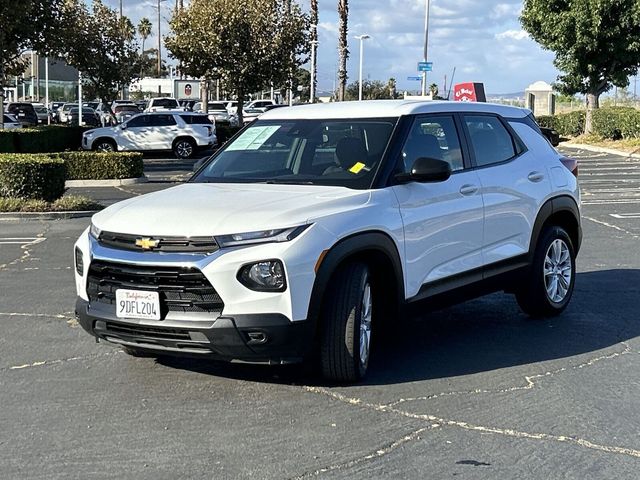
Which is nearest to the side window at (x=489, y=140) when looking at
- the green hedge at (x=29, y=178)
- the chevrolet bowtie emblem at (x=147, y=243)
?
the chevrolet bowtie emblem at (x=147, y=243)

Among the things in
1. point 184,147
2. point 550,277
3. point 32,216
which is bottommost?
point 32,216

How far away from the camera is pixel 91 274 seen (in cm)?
513

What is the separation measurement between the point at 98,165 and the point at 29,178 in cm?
622

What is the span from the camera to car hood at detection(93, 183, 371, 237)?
4.80m

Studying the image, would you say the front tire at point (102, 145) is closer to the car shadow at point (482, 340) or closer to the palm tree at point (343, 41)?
the palm tree at point (343, 41)

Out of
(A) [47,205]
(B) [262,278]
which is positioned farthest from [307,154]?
(A) [47,205]

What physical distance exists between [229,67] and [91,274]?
28623 mm

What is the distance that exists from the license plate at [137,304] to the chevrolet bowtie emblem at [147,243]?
26cm

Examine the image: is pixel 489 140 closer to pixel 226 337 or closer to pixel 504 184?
pixel 504 184

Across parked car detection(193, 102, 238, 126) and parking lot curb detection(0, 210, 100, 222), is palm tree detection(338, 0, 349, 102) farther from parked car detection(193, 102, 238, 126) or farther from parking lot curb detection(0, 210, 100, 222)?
parking lot curb detection(0, 210, 100, 222)

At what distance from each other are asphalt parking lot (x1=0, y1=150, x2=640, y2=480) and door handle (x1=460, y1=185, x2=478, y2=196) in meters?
1.04

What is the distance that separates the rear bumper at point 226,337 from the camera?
473 centimetres

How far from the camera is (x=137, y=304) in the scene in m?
4.88

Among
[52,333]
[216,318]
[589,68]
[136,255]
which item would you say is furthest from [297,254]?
[589,68]
